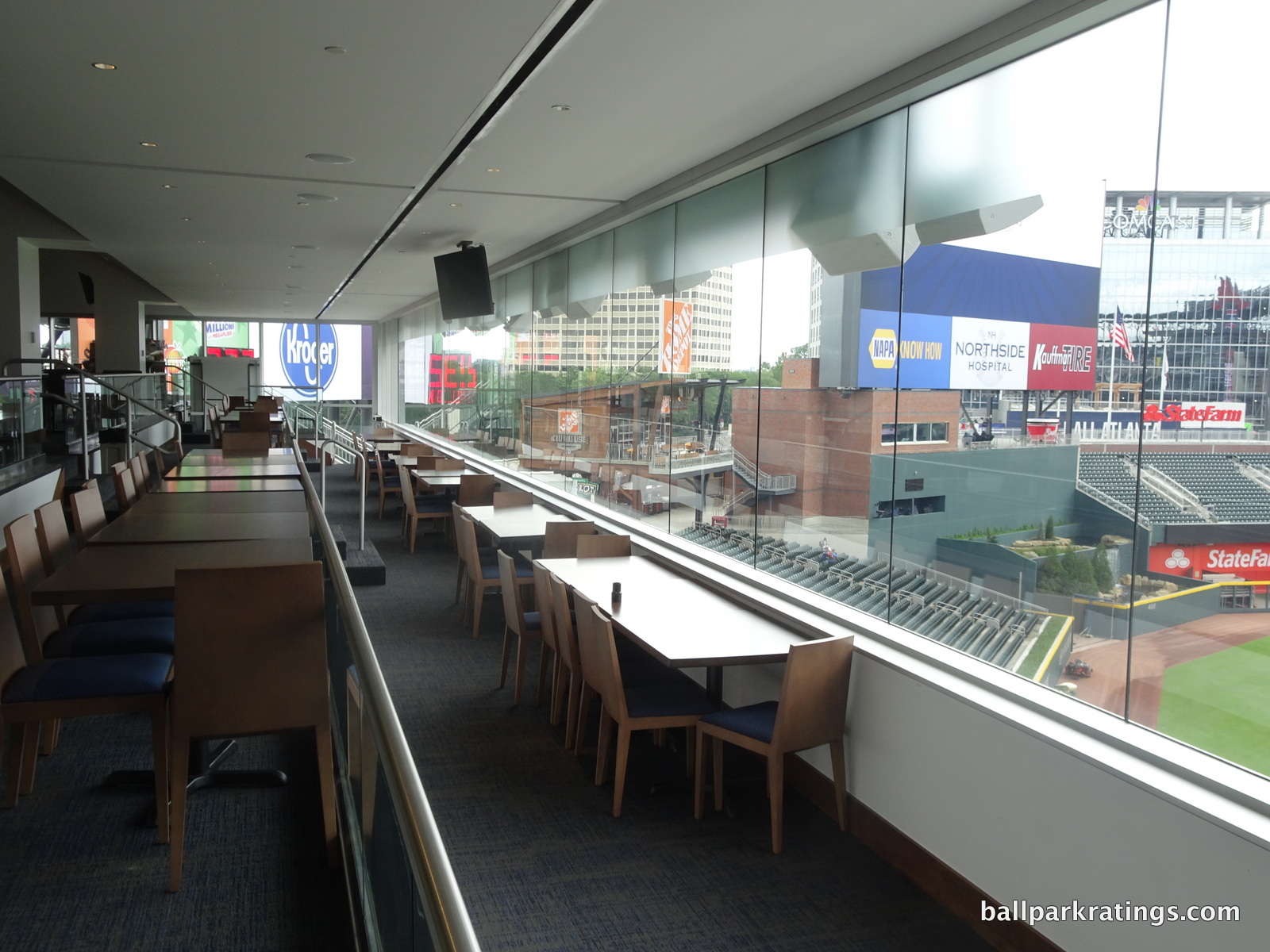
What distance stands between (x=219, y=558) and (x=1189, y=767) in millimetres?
3433

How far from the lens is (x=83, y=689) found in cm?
295

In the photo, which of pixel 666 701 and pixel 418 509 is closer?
pixel 666 701

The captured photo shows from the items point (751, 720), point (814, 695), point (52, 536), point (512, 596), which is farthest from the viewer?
point (512, 596)

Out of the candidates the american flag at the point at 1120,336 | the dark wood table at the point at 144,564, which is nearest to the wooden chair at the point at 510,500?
the dark wood table at the point at 144,564

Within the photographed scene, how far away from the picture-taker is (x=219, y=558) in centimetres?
374

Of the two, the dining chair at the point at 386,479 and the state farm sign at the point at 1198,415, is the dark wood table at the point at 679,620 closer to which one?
the state farm sign at the point at 1198,415

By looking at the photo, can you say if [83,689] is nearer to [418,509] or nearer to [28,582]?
Result: [28,582]

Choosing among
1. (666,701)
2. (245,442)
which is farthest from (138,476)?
(666,701)

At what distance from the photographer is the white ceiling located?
132 inches

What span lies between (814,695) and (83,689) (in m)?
2.54

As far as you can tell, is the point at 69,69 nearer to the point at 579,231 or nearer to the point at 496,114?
the point at 496,114

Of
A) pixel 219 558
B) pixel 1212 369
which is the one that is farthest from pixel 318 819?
pixel 1212 369

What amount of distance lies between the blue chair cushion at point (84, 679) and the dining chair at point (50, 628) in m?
0.32

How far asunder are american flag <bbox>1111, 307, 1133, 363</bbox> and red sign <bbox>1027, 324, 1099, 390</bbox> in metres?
0.08
